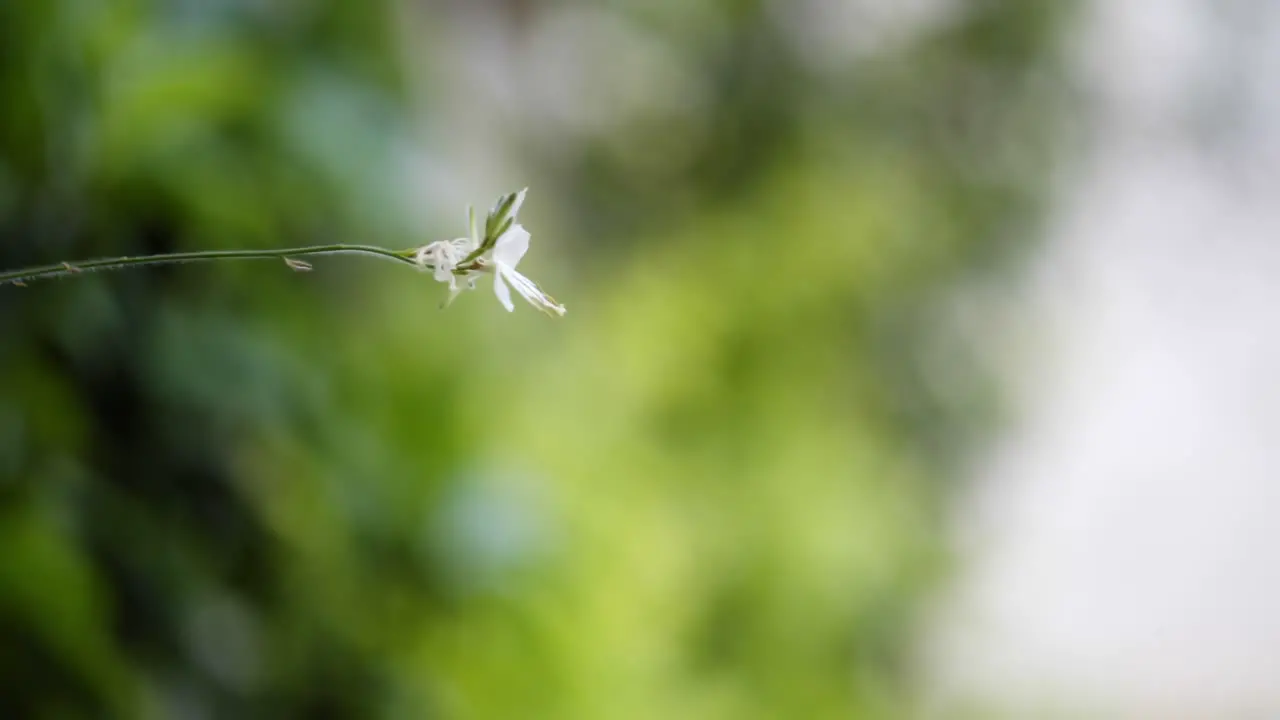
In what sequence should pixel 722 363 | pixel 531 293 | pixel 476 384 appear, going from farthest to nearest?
pixel 722 363 < pixel 476 384 < pixel 531 293

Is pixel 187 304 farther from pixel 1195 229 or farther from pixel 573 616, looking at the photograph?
pixel 1195 229

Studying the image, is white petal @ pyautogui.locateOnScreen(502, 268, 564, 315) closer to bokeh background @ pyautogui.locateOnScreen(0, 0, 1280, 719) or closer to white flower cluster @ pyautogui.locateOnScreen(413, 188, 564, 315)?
white flower cluster @ pyautogui.locateOnScreen(413, 188, 564, 315)

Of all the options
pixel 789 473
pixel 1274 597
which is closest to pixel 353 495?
pixel 789 473

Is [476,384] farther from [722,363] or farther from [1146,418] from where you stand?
[1146,418]

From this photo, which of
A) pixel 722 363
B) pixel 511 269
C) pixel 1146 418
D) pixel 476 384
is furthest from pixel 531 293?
pixel 1146 418

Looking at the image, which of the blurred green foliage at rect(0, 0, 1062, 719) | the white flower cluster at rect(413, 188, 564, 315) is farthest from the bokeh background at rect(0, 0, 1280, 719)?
the white flower cluster at rect(413, 188, 564, 315)

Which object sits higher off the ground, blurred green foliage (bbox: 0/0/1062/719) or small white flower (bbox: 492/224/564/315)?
blurred green foliage (bbox: 0/0/1062/719)

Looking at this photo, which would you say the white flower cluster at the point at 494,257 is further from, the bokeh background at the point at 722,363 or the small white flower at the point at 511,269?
the bokeh background at the point at 722,363
